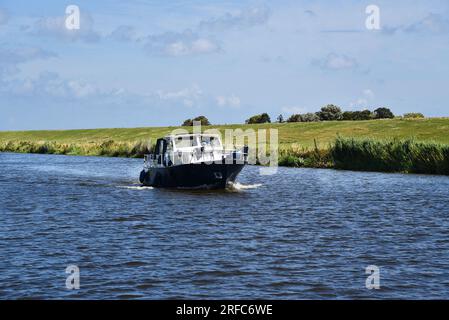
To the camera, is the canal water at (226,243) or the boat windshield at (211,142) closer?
the canal water at (226,243)

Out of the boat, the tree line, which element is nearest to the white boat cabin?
the boat

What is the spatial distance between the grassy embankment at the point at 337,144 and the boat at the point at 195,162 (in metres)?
18.4

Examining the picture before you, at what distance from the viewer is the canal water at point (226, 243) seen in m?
15.4

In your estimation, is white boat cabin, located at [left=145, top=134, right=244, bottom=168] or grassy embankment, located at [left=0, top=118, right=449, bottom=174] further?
grassy embankment, located at [left=0, top=118, right=449, bottom=174]

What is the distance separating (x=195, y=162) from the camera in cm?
3953

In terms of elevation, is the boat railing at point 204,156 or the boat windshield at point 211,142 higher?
the boat windshield at point 211,142

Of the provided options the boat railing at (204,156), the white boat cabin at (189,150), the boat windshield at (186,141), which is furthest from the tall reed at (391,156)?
the boat windshield at (186,141)

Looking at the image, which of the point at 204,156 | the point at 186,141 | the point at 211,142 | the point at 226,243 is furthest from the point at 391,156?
the point at 226,243

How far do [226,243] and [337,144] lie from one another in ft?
134

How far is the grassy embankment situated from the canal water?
14.3m

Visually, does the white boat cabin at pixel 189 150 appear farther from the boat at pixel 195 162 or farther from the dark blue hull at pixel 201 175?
the dark blue hull at pixel 201 175

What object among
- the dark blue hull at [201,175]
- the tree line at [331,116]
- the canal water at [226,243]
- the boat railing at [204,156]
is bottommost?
the canal water at [226,243]

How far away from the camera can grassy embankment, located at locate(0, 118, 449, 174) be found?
177 feet

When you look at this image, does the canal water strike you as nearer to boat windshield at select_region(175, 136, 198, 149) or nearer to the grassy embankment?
boat windshield at select_region(175, 136, 198, 149)
